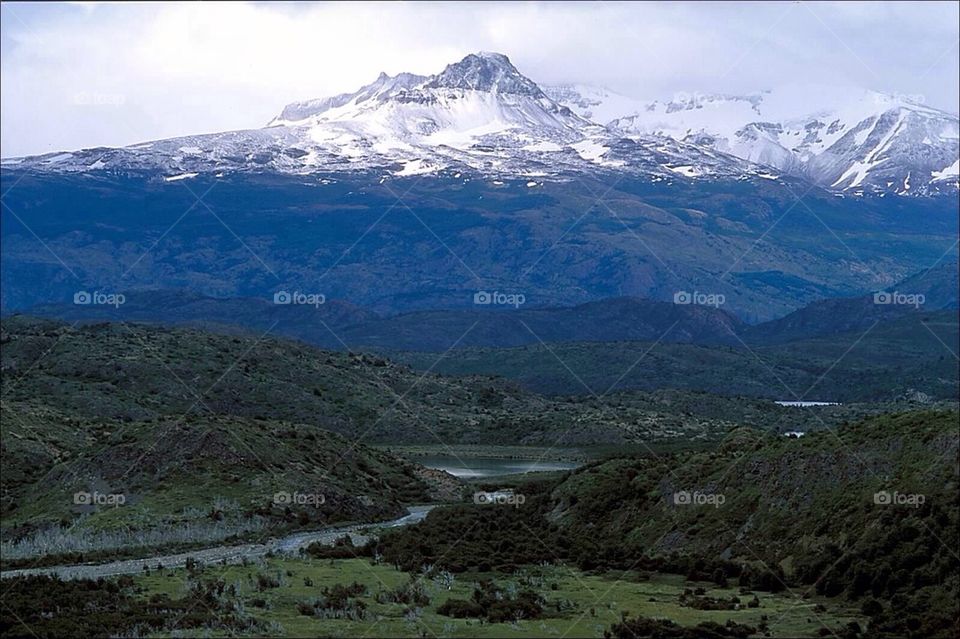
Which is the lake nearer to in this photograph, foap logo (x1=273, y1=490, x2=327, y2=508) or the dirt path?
foap logo (x1=273, y1=490, x2=327, y2=508)

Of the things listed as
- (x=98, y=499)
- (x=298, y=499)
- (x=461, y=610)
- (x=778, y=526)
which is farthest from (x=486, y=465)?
(x=461, y=610)

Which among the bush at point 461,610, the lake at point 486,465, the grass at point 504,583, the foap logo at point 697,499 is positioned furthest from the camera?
the lake at point 486,465

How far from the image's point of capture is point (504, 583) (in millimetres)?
50969

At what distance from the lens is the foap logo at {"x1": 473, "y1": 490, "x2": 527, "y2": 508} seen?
77.2 meters

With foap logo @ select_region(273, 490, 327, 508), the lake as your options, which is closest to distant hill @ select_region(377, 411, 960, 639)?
foap logo @ select_region(273, 490, 327, 508)

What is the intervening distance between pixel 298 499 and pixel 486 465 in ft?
172

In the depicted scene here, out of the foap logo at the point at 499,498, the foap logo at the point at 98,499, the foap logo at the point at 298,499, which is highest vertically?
the foap logo at the point at 98,499

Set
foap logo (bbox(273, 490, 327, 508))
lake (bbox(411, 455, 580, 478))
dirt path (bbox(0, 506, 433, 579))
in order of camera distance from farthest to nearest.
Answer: lake (bbox(411, 455, 580, 478)) → foap logo (bbox(273, 490, 327, 508)) → dirt path (bbox(0, 506, 433, 579))

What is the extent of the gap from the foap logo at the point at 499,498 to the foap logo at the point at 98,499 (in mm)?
19326

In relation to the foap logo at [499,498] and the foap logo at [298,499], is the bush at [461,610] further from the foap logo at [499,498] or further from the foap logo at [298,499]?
the foap logo at [499,498]

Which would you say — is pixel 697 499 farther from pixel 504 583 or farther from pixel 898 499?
pixel 504 583

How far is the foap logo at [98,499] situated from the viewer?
71562 mm

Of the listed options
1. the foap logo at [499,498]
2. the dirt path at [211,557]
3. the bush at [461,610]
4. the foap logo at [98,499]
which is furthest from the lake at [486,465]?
the bush at [461,610]

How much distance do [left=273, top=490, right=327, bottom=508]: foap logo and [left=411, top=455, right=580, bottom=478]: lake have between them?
3441cm
